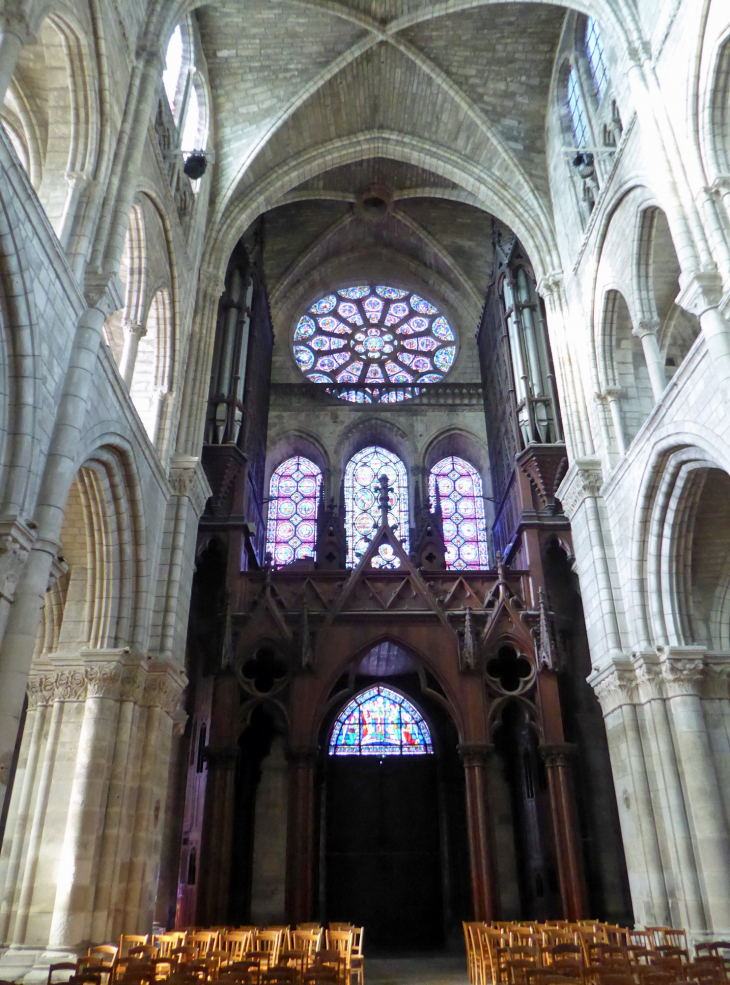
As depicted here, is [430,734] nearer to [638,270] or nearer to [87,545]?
[87,545]

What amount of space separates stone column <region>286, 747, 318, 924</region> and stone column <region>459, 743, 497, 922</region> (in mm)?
2717

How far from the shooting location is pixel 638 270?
42.1 ft

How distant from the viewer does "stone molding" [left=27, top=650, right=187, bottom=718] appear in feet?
36.9

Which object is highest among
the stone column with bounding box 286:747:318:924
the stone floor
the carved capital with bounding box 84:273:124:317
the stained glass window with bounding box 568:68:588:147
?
the stained glass window with bounding box 568:68:588:147

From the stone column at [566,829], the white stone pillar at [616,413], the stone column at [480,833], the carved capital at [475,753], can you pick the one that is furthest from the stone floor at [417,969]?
the white stone pillar at [616,413]

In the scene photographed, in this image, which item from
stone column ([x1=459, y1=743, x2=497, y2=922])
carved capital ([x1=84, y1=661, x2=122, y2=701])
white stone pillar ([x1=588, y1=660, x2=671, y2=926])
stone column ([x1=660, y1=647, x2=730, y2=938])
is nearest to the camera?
stone column ([x1=660, y1=647, x2=730, y2=938])

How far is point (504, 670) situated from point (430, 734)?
9.26ft

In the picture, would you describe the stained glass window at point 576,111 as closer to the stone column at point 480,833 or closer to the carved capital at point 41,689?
the stone column at point 480,833

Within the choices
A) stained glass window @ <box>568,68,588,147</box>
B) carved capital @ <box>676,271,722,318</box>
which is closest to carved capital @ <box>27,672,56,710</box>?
carved capital @ <box>676,271,722,318</box>

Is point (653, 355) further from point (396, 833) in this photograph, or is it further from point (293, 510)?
point (293, 510)

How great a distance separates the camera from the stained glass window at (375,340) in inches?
946

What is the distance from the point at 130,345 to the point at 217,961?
8.70 metres

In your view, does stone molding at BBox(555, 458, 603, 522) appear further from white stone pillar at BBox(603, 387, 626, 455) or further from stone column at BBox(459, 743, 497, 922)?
stone column at BBox(459, 743, 497, 922)

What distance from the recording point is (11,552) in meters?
7.52
